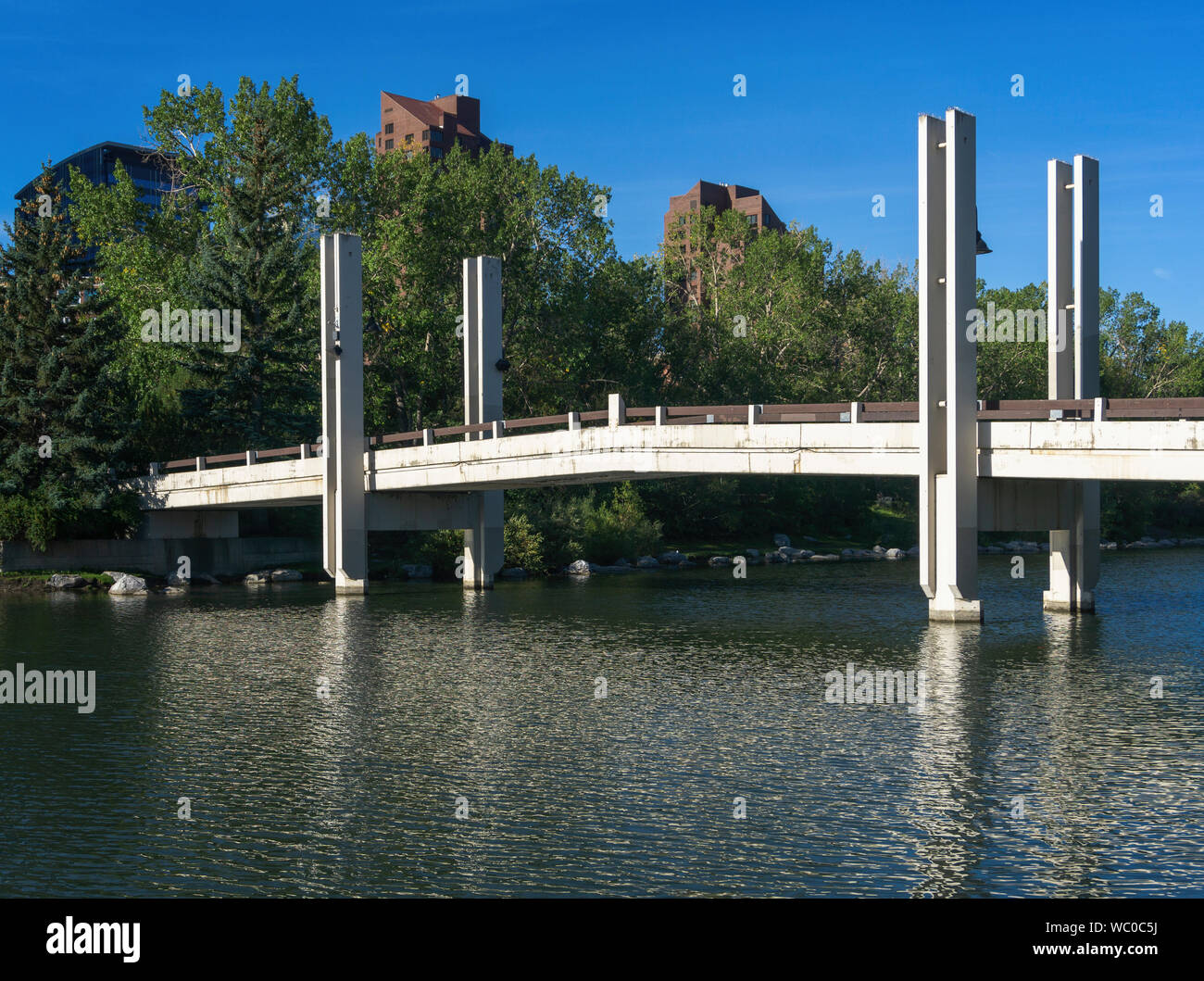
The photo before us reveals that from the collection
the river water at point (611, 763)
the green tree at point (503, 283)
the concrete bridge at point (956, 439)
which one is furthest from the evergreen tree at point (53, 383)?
the river water at point (611, 763)

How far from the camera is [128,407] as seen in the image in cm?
5775

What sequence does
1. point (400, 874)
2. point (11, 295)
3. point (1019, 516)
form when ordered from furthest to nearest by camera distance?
point (11, 295)
point (1019, 516)
point (400, 874)

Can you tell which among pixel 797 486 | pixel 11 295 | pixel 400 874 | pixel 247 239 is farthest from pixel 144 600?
pixel 797 486

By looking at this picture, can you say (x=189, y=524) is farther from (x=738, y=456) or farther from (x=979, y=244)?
(x=979, y=244)

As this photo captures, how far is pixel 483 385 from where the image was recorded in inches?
1928

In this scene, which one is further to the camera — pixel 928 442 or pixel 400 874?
pixel 928 442

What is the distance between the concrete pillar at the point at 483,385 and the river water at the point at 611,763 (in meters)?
15.0

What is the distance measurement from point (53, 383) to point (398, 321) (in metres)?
18.2

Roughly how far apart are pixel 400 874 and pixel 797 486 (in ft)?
233

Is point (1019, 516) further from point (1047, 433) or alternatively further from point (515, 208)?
point (515, 208)

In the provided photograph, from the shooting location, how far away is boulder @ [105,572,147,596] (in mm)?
51062

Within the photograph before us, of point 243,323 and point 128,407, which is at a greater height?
point 243,323

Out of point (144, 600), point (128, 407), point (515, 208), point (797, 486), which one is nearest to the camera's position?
point (144, 600)
